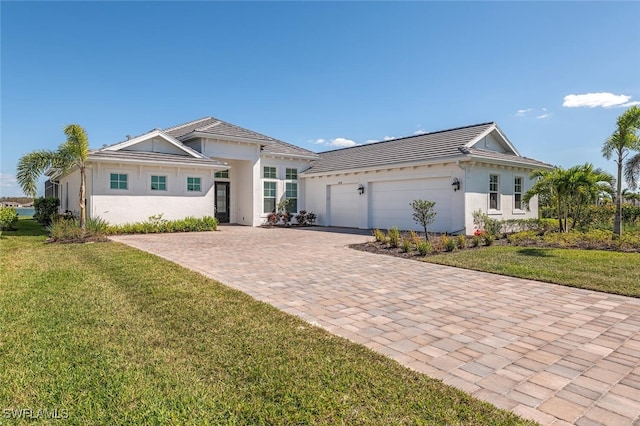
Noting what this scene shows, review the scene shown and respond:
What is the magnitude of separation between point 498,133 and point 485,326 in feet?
47.5

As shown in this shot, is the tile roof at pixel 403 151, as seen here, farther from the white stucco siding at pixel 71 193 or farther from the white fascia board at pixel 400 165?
the white stucco siding at pixel 71 193

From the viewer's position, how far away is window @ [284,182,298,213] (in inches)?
819

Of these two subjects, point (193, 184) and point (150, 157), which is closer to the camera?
point (150, 157)

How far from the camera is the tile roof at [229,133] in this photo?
1841 cm

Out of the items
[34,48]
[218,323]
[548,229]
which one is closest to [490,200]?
[548,229]

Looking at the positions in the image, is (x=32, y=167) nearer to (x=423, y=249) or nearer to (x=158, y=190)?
(x=158, y=190)

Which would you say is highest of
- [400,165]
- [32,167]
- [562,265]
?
[400,165]

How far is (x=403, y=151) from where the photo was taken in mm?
17031

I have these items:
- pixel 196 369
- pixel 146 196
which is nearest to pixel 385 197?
pixel 146 196

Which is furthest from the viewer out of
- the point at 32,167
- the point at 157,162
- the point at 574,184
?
the point at 157,162

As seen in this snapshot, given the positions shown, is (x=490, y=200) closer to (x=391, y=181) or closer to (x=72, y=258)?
(x=391, y=181)

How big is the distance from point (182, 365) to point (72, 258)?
7.32 m

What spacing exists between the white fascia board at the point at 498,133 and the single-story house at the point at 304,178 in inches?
1.9

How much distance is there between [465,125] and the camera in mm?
16672
